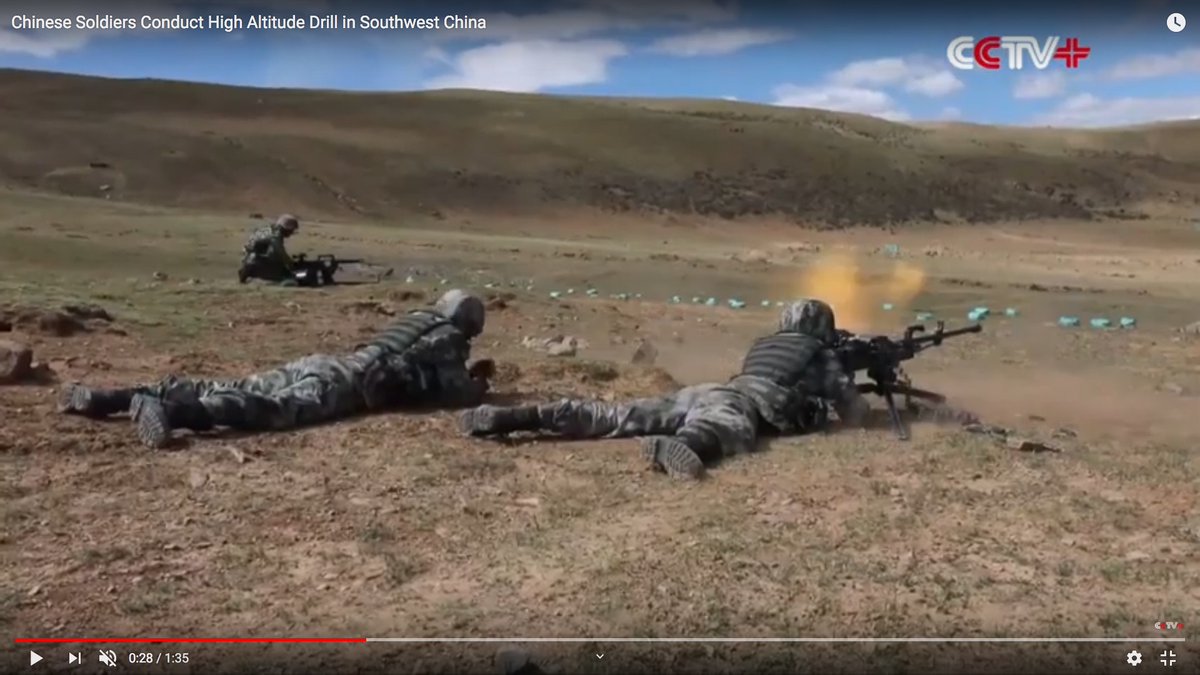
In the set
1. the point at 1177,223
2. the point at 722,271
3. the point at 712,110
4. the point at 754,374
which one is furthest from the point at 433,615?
the point at 712,110

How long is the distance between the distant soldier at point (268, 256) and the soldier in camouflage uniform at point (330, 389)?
8069 mm

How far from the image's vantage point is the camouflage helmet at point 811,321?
812 cm

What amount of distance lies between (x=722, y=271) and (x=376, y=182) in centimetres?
2277

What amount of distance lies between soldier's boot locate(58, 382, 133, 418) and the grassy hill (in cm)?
2688

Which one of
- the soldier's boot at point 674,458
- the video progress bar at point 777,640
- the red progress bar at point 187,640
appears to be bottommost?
the video progress bar at point 777,640

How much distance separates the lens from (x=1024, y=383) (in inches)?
417

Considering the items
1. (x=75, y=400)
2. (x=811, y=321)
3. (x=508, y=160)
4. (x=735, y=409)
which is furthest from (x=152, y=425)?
(x=508, y=160)

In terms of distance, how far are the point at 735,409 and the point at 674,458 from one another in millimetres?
900

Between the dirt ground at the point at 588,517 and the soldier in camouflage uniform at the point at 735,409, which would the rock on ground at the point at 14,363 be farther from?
the soldier in camouflage uniform at the point at 735,409

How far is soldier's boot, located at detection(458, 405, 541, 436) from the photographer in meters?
7.23

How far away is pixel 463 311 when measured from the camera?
8.40 meters

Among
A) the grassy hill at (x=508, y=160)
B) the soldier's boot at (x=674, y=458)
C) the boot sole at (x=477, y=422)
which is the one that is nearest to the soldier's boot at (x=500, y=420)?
the boot sole at (x=477, y=422)

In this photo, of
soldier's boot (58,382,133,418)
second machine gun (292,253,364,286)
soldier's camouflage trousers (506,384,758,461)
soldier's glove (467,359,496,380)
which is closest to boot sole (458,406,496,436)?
soldier's camouflage trousers (506,384,758,461)

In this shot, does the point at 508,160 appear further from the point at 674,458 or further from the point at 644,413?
the point at 674,458
